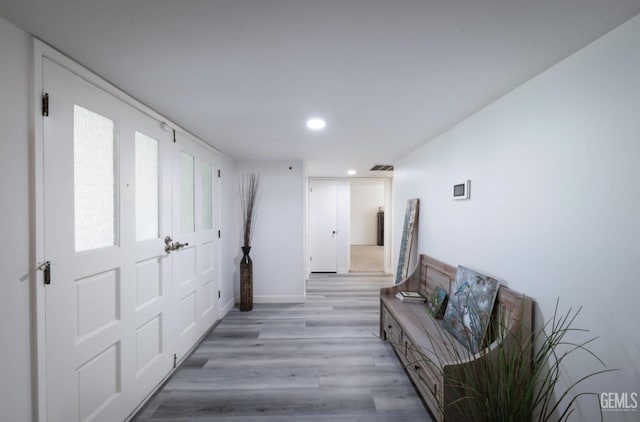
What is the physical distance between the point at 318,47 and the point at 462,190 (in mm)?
1658

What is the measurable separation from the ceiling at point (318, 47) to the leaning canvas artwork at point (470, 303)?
1.25 meters

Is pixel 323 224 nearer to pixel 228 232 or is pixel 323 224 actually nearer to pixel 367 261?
pixel 367 261

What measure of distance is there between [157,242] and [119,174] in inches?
25.2

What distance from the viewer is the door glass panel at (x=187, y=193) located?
102 inches

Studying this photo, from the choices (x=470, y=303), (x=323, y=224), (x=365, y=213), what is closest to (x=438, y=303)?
(x=470, y=303)

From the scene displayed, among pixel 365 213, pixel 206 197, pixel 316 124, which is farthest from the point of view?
pixel 365 213

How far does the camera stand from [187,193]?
2.69m

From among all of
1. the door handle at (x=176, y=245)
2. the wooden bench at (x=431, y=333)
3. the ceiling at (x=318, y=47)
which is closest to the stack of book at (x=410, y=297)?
the wooden bench at (x=431, y=333)

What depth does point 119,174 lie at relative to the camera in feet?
5.64

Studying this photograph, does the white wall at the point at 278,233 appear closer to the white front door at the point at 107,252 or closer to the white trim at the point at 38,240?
the white front door at the point at 107,252

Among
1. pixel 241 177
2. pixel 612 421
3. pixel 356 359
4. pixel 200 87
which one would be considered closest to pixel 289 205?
pixel 241 177

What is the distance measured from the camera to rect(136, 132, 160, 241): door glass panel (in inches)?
76.5

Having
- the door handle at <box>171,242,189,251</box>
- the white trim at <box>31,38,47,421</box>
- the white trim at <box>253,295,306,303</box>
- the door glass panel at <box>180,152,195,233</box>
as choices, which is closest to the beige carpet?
the white trim at <box>253,295,306,303</box>

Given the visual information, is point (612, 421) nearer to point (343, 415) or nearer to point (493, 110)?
point (343, 415)
